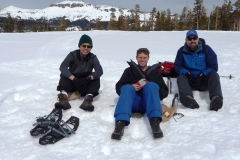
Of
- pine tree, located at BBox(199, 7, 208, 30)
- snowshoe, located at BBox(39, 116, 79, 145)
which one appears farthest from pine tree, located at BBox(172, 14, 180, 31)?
snowshoe, located at BBox(39, 116, 79, 145)

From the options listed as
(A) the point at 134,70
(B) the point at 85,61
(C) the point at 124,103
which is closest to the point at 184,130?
(C) the point at 124,103

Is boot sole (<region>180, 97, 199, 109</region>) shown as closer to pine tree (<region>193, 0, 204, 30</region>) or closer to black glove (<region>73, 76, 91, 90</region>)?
black glove (<region>73, 76, 91, 90</region>)

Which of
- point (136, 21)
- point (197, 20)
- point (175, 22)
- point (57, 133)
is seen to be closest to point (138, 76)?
point (57, 133)

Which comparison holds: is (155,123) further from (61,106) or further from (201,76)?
(201,76)

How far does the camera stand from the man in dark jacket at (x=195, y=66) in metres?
5.15

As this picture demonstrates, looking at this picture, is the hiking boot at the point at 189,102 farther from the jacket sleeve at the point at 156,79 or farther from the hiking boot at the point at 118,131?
the hiking boot at the point at 118,131

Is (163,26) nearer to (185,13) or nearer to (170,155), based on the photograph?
(185,13)

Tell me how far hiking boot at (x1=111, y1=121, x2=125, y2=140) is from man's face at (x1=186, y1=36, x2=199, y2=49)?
257 centimetres

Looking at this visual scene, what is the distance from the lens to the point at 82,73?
17.7 ft

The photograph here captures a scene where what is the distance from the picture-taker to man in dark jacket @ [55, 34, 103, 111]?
5160 millimetres

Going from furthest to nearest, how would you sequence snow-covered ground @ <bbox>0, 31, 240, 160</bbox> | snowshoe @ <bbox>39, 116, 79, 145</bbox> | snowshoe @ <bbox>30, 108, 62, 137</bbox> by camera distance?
snowshoe @ <bbox>30, 108, 62, 137</bbox>
snowshoe @ <bbox>39, 116, 79, 145</bbox>
snow-covered ground @ <bbox>0, 31, 240, 160</bbox>

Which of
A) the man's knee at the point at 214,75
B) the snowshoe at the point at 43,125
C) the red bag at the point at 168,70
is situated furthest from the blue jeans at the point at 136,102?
the red bag at the point at 168,70

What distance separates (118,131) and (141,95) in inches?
37.4

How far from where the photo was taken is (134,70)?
15.3 ft
